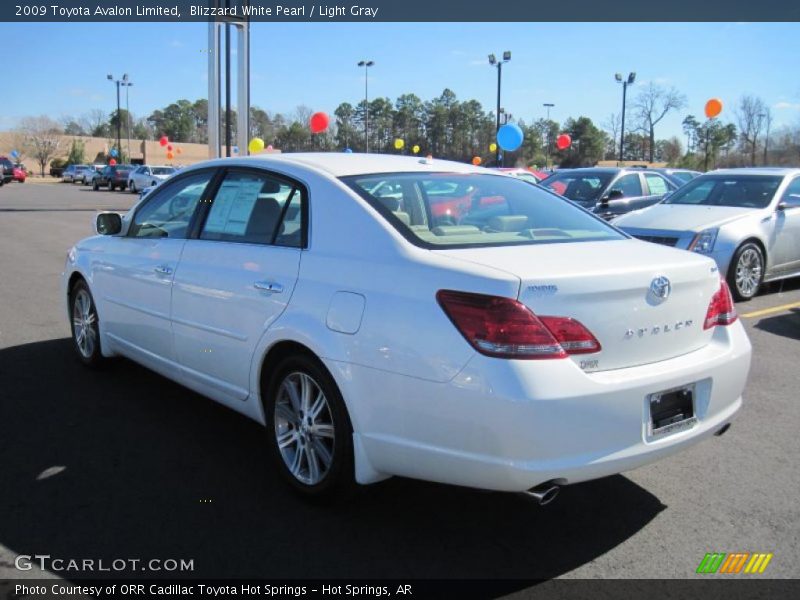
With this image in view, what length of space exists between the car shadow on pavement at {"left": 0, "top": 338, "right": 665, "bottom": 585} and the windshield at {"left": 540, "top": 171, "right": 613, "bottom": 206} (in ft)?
29.2

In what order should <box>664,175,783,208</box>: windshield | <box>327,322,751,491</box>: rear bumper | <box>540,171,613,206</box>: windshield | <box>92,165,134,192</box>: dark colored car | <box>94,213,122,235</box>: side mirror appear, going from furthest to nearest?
<box>92,165,134,192</box>: dark colored car → <box>540,171,613,206</box>: windshield → <box>664,175,783,208</box>: windshield → <box>94,213,122,235</box>: side mirror → <box>327,322,751,491</box>: rear bumper

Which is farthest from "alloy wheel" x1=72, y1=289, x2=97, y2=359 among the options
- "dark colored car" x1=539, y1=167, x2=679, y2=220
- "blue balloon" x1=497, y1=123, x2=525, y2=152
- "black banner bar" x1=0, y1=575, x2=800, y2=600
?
"blue balloon" x1=497, y1=123, x2=525, y2=152

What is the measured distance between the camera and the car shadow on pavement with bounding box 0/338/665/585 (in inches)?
114

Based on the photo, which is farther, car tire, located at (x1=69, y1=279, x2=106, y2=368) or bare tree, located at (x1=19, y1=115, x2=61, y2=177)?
bare tree, located at (x1=19, y1=115, x2=61, y2=177)

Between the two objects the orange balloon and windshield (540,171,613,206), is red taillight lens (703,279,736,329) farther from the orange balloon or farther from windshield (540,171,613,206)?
the orange balloon

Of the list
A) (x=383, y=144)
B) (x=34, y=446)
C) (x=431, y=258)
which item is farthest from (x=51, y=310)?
(x=383, y=144)

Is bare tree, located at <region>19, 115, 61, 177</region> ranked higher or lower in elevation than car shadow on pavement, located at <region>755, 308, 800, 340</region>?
higher

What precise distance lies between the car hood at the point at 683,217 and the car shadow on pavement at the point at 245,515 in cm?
554

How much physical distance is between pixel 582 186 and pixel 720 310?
30.3ft

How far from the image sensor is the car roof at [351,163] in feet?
12.1

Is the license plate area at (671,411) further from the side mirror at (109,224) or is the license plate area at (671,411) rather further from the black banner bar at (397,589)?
the side mirror at (109,224)

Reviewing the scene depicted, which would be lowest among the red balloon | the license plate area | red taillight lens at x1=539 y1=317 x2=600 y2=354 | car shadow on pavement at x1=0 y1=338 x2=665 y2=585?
car shadow on pavement at x1=0 y1=338 x2=665 y2=585

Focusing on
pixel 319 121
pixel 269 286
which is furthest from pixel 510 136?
pixel 269 286

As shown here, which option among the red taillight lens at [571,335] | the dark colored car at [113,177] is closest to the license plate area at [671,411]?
the red taillight lens at [571,335]
